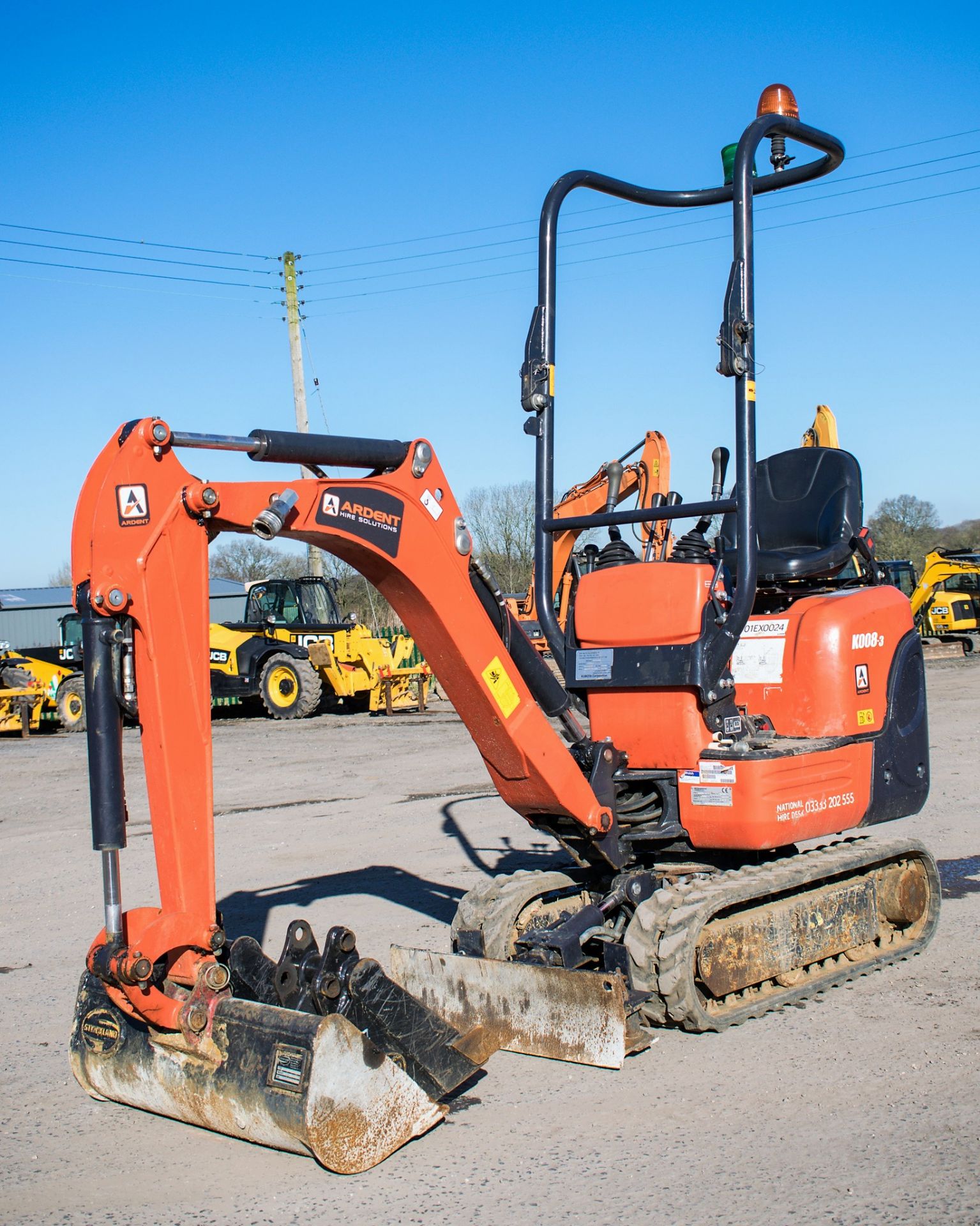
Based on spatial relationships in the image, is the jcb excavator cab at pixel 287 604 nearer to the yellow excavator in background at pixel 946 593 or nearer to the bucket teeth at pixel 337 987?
the yellow excavator in background at pixel 946 593

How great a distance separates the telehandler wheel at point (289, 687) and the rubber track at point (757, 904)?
51.8 ft

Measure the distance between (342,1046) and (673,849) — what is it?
215cm

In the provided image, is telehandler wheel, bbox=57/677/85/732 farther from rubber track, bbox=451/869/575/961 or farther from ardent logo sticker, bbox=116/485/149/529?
ardent logo sticker, bbox=116/485/149/529

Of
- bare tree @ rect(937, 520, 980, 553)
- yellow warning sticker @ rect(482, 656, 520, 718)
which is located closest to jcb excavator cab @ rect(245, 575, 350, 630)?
yellow warning sticker @ rect(482, 656, 520, 718)

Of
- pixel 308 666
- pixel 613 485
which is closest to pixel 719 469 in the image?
pixel 613 485

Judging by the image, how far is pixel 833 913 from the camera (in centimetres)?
584

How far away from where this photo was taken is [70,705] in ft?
72.9

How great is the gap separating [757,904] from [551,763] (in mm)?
1180

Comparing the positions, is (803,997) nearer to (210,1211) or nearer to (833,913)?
(833,913)

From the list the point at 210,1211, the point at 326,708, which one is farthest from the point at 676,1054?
the point at 326,708

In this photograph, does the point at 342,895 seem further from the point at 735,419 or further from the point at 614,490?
the point at 735,419

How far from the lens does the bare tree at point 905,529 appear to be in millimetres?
58188

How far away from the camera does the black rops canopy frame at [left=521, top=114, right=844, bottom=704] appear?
17.2ft

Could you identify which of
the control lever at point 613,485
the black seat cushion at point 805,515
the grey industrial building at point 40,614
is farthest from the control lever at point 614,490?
the grey industrial building at point 40,614
